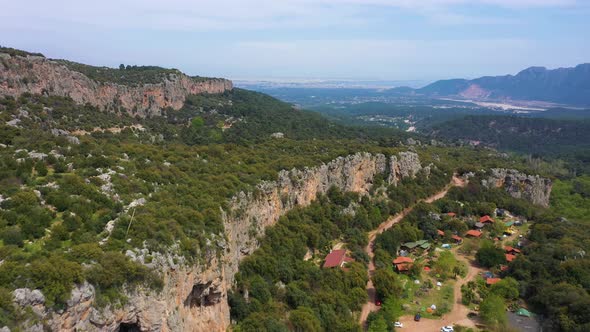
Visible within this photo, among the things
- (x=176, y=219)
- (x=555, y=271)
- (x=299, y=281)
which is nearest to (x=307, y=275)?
(x=299, y=281)

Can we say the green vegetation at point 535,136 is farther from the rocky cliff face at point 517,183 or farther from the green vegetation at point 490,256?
the green vegetation at point 490,256

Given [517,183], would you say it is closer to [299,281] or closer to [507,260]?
[507,260]

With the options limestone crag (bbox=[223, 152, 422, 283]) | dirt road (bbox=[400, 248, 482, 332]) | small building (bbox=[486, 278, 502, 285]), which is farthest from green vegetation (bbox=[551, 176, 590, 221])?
dirt road (bbox=[400, 248, 482, 332])

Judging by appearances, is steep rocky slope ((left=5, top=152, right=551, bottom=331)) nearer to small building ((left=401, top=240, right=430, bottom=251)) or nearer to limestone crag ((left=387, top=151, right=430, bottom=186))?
limestone crag ((left=387, top=151, right=430, bottom=186))

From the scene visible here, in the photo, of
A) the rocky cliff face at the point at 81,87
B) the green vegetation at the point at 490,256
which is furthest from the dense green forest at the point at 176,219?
the green vegetation at the point at 490,256

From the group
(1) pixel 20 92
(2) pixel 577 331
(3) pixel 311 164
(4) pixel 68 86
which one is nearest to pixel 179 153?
(3) pixel 311 164

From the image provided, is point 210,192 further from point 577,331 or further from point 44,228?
point 577,331

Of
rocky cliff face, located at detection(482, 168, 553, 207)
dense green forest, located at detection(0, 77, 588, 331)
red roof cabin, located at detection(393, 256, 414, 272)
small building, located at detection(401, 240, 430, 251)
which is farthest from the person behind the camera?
rocky cliff face, located at detection(482, 168, 553, 207)
